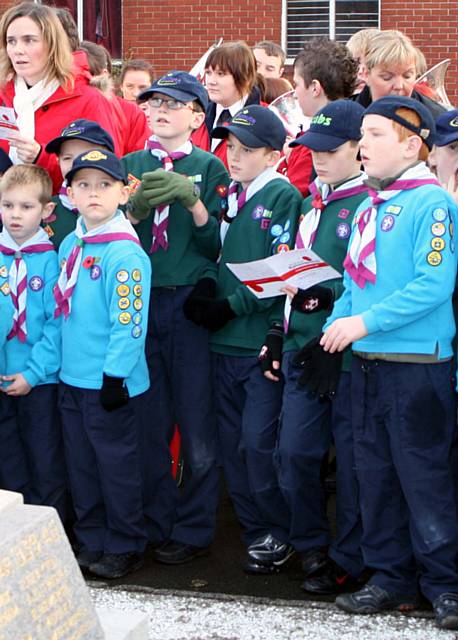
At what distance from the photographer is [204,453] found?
191 inches

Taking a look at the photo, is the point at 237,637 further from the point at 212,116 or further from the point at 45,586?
the point at 212,116

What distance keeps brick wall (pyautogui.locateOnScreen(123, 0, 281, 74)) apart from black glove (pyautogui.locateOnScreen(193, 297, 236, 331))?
32.7 feet

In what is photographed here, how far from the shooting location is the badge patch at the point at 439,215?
3861 millimetres

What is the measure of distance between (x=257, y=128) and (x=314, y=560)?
6.30 ft

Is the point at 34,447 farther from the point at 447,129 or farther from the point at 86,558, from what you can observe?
the point at 447,129

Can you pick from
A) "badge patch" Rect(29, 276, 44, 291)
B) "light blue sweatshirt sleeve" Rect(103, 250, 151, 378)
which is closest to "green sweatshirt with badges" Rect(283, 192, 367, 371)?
"light blue sweatshirt sleeve" Rect(103, 250, 151, 378)

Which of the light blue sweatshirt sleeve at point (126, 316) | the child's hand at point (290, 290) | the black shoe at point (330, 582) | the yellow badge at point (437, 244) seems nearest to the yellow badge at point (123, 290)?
the light blue sweatshirt sleeve at point (126, 316)

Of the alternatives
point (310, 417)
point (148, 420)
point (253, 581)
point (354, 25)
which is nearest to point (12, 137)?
point (148, 420)

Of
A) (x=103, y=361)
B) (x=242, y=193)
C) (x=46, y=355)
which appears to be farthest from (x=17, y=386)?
(x=242, y=193)

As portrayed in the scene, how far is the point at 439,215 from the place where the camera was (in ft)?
12.7

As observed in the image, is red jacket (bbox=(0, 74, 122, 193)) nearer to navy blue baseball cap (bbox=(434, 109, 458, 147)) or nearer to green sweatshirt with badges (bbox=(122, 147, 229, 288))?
green sweatshirt with badges (bbox=(122, 147, 229, 288))

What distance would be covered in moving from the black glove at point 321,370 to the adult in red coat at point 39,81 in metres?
1.77

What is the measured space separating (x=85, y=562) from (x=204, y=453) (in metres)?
0.73

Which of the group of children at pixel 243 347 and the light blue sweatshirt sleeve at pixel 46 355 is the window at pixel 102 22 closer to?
the group of children at pixel 243 347
